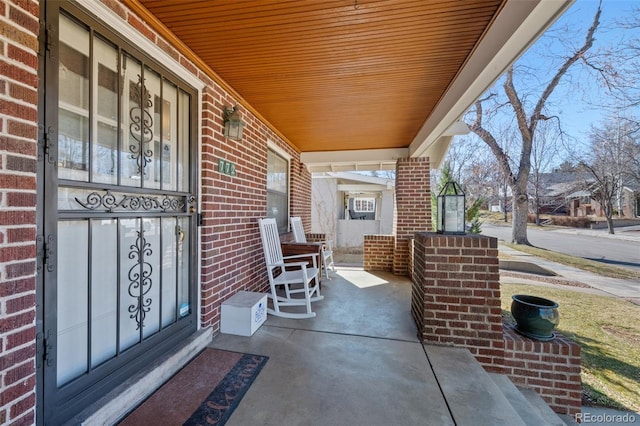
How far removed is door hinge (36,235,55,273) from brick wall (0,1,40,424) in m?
0.04

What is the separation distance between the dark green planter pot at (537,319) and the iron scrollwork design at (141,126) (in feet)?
12.2

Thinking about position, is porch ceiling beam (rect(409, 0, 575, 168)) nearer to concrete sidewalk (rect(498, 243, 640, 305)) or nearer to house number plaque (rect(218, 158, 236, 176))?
A: house number plaque (rect(218, 158, 236, 176))

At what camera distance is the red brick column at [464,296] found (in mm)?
2494

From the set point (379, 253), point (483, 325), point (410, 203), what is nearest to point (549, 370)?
point (483, 325)

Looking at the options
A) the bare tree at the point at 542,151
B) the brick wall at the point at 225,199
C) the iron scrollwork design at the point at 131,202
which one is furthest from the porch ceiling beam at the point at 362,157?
the bare tree at the point at 542,151

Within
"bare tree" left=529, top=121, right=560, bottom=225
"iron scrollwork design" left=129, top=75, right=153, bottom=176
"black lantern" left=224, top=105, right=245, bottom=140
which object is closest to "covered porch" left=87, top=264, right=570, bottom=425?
"iron scrollwork design" left=129, top=75, right=153, bottom=176

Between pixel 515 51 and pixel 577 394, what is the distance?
10.3 feet

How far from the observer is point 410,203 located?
5273 mm

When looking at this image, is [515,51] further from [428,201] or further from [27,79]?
[428,201]

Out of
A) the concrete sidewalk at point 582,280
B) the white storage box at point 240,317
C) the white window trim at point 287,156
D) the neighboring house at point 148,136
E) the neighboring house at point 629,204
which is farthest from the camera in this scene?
the neighboring house at point 629,204

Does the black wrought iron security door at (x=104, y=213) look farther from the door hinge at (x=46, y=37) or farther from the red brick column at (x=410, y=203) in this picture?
the red brick column at (x=410, y=203)

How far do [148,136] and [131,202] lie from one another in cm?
53

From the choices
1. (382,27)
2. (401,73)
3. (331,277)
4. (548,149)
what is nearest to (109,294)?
(382,27)

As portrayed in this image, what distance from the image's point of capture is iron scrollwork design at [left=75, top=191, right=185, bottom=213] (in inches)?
62.1
